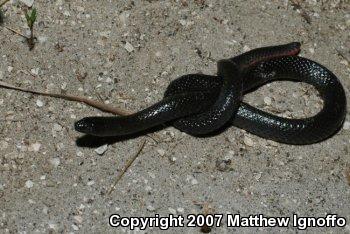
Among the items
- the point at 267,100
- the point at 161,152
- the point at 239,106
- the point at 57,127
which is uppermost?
the point at 239,106

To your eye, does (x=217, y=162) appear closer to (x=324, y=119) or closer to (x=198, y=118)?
(x=198, y=118)

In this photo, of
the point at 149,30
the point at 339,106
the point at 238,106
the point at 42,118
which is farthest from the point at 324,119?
the point at 42,118

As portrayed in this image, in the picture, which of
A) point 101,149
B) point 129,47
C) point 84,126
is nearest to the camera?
point 84,126

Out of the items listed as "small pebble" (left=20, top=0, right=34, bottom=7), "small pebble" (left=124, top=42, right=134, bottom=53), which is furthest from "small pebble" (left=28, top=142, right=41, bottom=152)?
"small pebble" (left=20, top=0, right=34, bottom=7)

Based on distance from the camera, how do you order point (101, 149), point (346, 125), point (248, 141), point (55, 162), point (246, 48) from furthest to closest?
point (246, 48), point (346, 125), point (248, 141), point (101, 149), point (55, 162)

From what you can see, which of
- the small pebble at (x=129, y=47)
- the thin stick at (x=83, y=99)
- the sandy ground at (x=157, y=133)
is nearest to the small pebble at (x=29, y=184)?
the sandy ground at (x=157, y=133)

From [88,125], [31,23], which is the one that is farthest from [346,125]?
[31,23]

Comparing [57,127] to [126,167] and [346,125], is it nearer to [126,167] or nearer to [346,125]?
[126,167]
